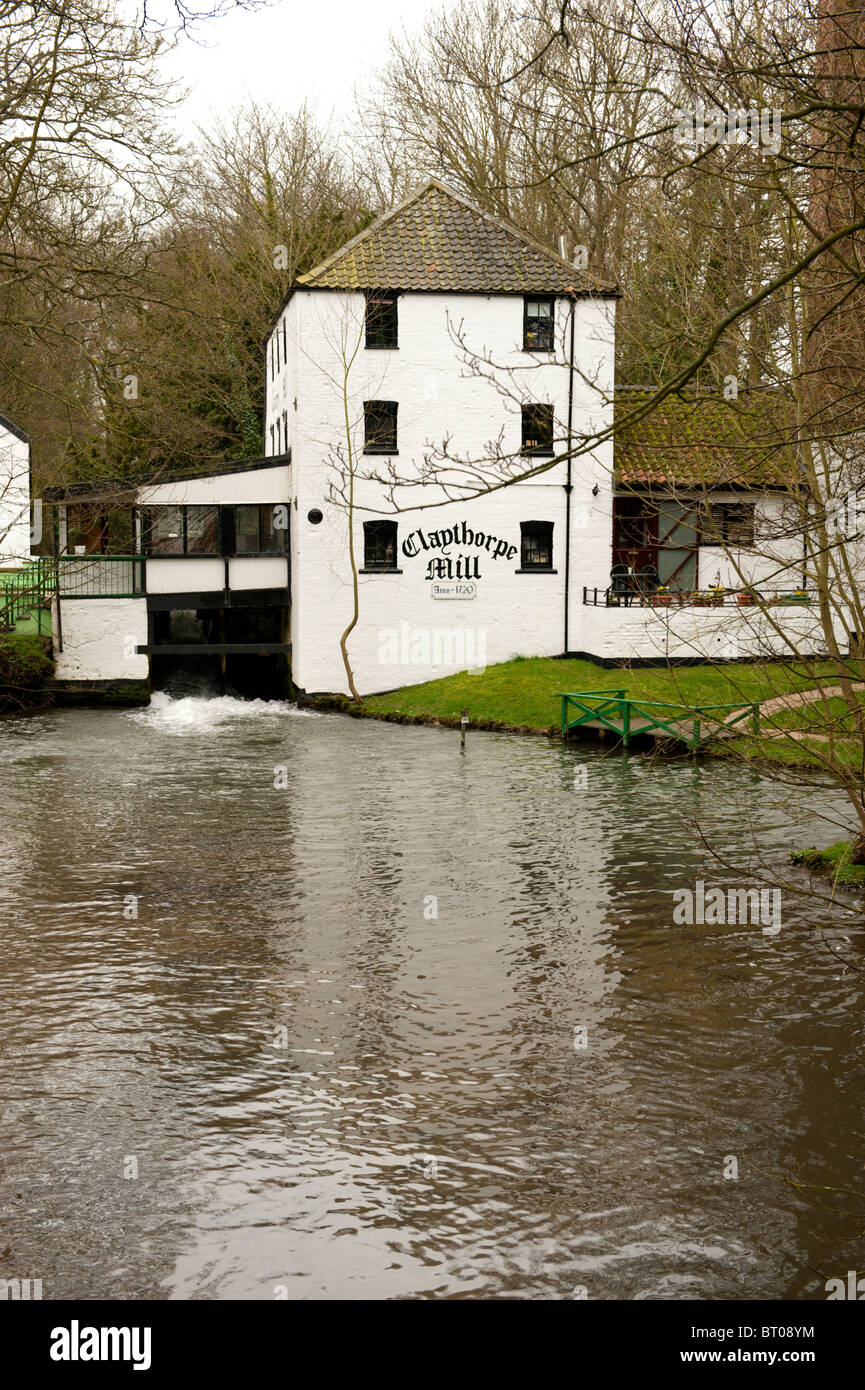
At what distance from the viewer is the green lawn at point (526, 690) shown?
28641mm

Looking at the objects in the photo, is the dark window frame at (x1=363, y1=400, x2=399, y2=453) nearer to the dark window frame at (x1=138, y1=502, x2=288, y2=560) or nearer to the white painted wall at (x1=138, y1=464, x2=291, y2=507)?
the white painted wall at (x1=138, y1=464, x2=291, y2=507)

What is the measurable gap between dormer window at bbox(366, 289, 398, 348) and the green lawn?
8057mm

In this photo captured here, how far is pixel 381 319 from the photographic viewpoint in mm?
32719

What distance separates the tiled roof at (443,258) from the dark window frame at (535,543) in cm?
538

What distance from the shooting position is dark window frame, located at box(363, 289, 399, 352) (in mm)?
32531

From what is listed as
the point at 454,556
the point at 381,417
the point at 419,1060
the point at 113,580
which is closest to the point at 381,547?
the point at 454,556

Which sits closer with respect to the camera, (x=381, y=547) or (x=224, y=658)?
(x=381, y=547)

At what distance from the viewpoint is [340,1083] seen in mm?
9953

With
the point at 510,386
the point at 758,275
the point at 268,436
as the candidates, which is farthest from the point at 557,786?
the point at 268,436

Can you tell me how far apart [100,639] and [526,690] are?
1054 cm

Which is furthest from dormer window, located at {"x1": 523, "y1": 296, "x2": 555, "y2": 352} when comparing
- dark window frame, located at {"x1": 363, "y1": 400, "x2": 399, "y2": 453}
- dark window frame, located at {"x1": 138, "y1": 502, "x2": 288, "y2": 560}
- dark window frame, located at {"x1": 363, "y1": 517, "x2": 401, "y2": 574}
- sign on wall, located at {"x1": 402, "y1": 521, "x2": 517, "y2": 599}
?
dark window frame, located at {"x1": 138, "y1": 502, "x2": 288, "y2": 560}

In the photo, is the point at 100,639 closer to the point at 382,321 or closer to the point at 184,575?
the point at 184,575

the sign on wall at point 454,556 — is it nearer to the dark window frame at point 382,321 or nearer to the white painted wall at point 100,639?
the dark window frame at point 382,321

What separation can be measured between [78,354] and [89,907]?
22.2ft
